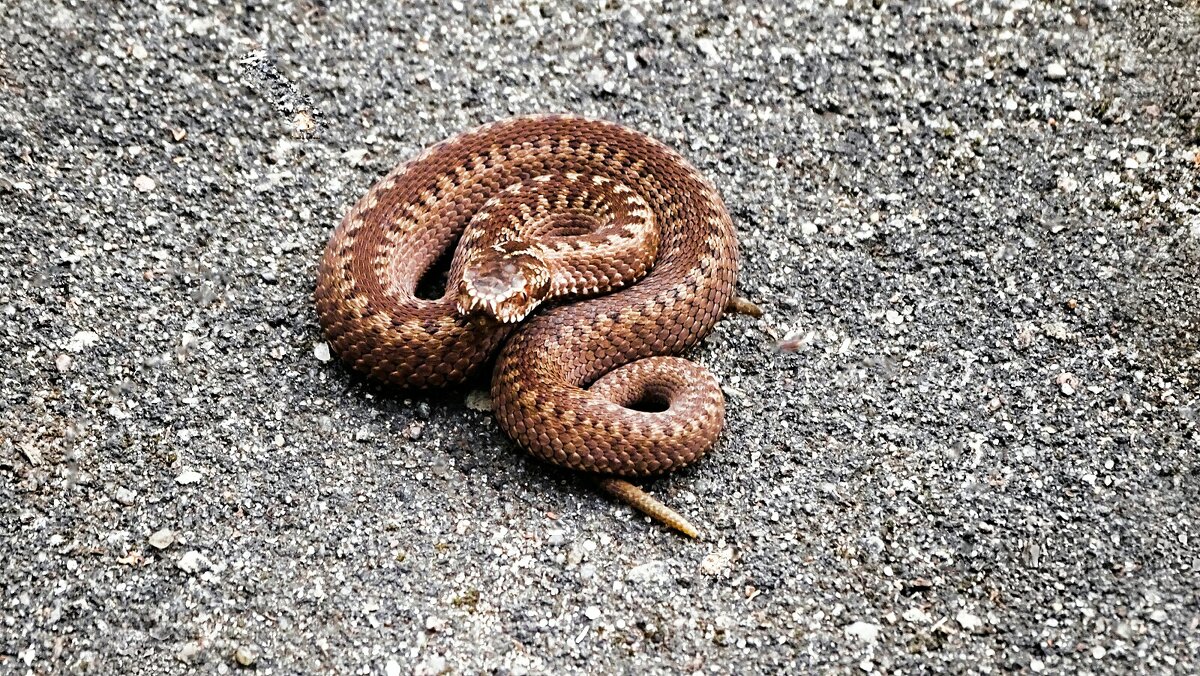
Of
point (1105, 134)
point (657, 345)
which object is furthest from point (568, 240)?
point (1105, 134)

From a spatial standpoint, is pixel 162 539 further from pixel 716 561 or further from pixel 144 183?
pixel 716 561

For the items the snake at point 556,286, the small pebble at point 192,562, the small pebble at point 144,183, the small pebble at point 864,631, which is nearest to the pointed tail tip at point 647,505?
the snake at point 556,286

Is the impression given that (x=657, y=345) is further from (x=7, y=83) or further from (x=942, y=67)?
(x=7, y=83)

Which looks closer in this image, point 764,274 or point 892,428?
point 892,428

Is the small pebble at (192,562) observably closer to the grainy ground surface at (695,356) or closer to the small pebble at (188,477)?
the grainy ground surface at (695,356)

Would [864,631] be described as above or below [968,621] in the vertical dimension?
below

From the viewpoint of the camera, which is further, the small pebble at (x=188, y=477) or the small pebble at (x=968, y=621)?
the small pebble at (x=188, y=477)

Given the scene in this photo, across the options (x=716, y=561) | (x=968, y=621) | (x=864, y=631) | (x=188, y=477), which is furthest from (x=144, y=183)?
(x=968, y=621)
